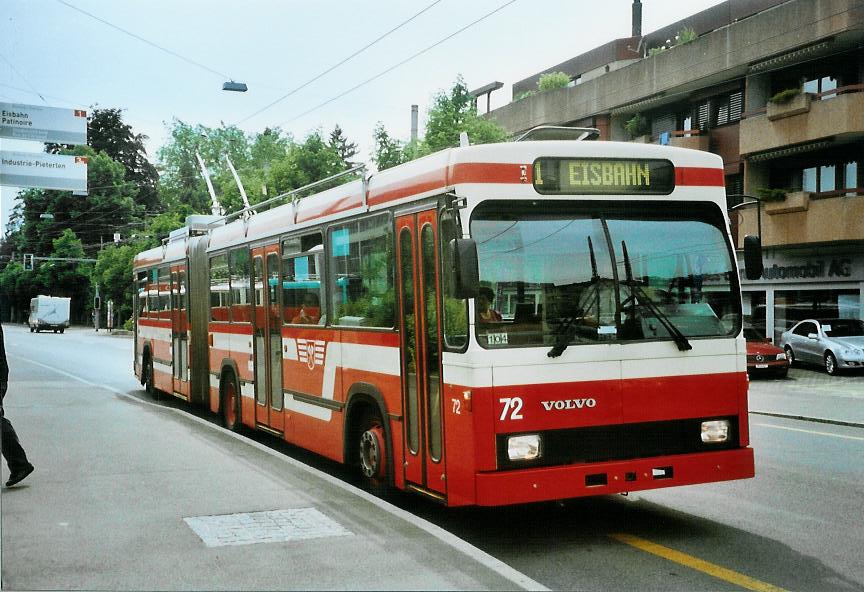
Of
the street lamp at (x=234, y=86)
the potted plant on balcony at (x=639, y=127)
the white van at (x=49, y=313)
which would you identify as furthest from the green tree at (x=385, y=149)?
the white van at (x=49, y=313)

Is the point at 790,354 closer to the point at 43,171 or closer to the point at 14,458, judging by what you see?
the point at 43,171

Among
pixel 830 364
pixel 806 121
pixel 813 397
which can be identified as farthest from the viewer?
pixel 806 121

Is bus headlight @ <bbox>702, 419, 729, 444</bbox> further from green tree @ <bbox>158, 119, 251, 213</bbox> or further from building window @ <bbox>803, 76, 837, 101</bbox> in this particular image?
green tree @ <bbox>158, 119, 251, 213</bbox>

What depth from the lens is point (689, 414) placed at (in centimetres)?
695

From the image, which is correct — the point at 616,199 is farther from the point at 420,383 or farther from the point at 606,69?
the point at 606,69

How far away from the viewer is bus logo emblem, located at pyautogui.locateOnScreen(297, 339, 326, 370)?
9372 millimetres

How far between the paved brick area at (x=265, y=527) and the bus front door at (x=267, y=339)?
4002mm

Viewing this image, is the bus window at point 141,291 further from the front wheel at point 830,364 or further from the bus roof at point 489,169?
the front wheel at point 830,364

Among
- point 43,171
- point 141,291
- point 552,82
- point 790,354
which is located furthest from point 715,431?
point 552,82

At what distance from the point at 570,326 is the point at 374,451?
228 cm

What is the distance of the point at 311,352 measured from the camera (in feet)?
31.6

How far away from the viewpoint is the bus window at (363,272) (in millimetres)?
7887

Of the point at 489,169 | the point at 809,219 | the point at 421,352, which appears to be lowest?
the point at 421,352

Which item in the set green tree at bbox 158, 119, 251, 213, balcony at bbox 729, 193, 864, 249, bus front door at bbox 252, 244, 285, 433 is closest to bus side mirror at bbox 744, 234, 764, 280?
bus front door at bbox 252, 244, 285, 433
